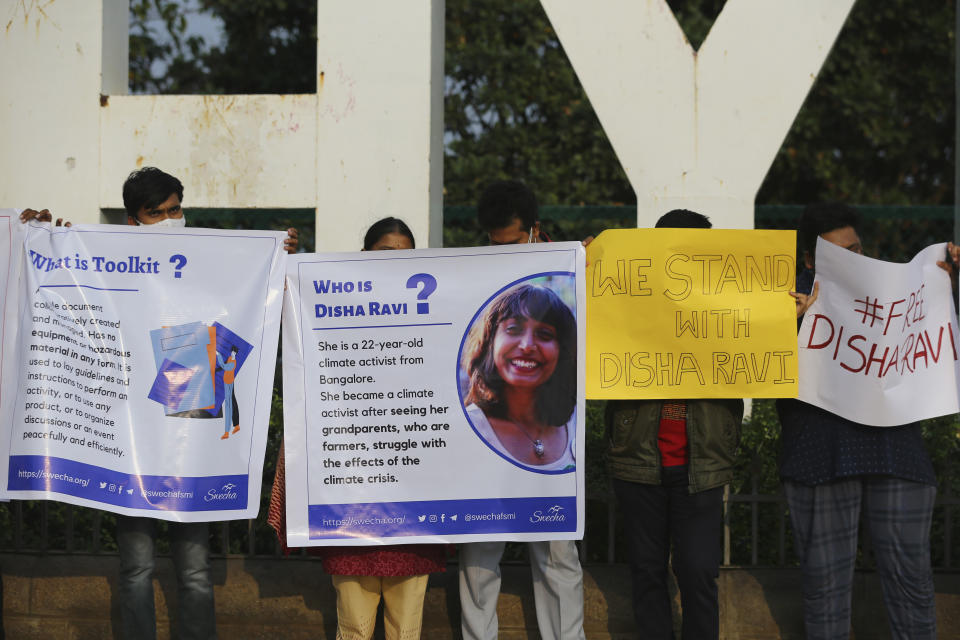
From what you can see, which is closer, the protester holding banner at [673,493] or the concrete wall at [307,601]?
the protester holding banner at [673,493]

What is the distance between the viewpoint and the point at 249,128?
248 inches

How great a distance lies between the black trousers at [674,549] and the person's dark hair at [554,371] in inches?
16.8

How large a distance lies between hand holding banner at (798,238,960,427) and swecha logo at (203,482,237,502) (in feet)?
7.47

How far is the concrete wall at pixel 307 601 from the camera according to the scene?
5254 mm

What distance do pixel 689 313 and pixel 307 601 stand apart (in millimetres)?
2269

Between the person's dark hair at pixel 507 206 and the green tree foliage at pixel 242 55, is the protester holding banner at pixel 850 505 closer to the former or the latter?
the person's dark hair at pixel 507 206

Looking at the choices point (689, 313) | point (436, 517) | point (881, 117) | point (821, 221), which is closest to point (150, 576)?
point (436, 517)

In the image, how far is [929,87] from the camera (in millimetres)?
11141

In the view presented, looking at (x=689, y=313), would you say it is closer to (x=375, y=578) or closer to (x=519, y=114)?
(x=375, y=578)

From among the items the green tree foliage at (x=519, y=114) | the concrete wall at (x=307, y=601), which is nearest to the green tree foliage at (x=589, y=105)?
the green tree foliage at (x=519, y=114)

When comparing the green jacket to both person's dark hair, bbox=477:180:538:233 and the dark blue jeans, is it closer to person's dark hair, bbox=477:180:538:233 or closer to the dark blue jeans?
person's dark hair, bbox=477:180:538:233

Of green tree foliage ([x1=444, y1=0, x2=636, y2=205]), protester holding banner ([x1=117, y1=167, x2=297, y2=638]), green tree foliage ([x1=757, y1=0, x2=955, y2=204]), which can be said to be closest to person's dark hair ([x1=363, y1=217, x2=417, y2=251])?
protester holding banner ([x1=117, y1=167, x2=297, y2=638])

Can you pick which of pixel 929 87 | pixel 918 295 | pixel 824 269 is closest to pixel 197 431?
pixel 824 269

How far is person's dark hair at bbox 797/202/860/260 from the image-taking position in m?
4.64
